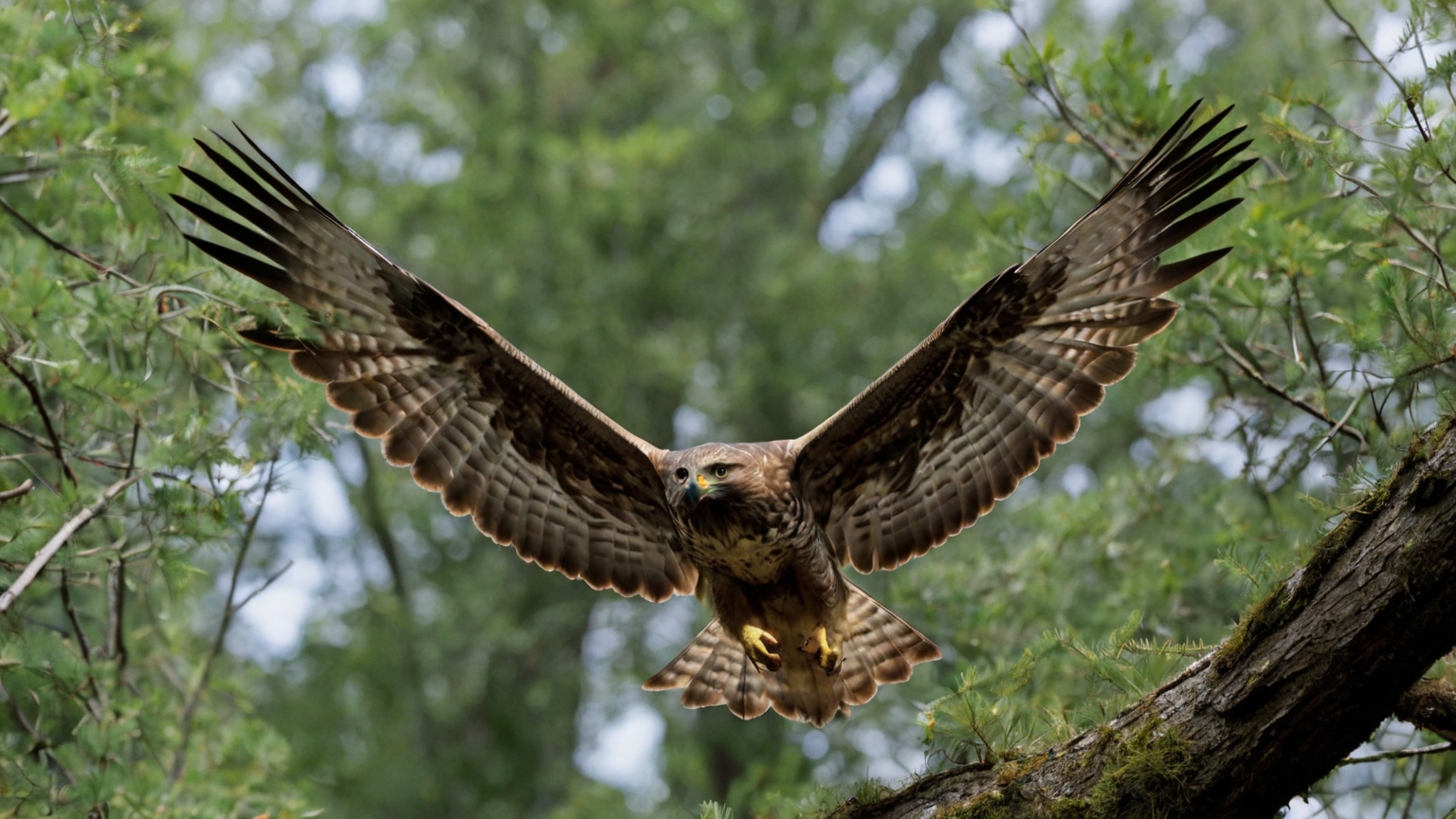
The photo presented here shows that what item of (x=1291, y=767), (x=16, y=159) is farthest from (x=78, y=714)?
(x=1291, y=767)

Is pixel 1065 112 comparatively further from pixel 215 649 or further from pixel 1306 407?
pixel 215 649

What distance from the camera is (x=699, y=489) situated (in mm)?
5383

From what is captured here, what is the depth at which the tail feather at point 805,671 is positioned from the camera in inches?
234

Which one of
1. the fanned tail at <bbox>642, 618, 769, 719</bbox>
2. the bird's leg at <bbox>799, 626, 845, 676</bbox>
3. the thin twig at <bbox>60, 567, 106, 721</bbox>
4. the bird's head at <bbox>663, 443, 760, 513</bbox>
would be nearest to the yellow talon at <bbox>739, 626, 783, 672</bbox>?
the bird's leg at <bbox>799, 626, 845, 676</bbox>

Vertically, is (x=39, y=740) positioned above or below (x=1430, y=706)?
above

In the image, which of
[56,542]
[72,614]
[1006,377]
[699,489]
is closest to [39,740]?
[72,614]

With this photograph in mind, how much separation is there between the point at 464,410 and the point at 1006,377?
2.49 meters

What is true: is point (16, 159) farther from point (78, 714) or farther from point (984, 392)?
point (984, 392)

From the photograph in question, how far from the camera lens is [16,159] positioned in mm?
Answer: 5844

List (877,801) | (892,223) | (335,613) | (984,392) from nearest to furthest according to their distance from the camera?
1. (877,801)
2. (984,392)
3. (335,613)
4. (892,223)

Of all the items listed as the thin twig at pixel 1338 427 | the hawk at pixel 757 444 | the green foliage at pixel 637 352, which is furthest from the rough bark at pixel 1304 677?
the hawk at pixel 757 444

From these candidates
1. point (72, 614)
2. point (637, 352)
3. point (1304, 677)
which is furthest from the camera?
point (637, 352)

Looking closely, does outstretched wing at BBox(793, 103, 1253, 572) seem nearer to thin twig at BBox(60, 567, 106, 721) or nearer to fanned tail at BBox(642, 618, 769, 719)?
fanned tail at BBox(642, 618, 769, 719)

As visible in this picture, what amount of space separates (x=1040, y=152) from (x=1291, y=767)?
3956 millimetres
